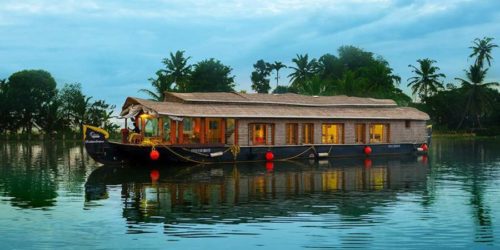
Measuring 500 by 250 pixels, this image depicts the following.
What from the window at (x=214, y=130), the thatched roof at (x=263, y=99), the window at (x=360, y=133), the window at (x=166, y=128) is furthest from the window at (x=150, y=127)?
the window at (x=360, y=133)

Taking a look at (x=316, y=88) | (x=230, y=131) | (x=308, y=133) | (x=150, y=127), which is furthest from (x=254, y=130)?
(x=316, y=88)

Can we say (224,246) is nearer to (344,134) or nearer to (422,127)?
(344,134)

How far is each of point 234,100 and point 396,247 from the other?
2182 centimetres

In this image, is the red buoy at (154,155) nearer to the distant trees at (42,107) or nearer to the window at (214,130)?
the window at (214,130)

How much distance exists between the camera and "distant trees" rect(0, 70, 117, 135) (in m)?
73.9

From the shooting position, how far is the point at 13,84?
78.2 metres

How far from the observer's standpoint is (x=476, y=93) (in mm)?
73188

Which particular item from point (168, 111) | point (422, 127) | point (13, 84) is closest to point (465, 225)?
point (168, 111)

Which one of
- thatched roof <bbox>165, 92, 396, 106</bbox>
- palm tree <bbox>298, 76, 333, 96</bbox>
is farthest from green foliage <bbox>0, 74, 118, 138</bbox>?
thatched roof <bbox>165, 92, 396, 106</bbox>

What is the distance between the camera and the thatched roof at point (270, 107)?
29312mm

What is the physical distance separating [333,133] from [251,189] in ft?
55.4

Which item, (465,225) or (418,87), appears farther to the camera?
(418,87)

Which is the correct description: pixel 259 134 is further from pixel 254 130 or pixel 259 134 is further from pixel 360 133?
pixel 360 133

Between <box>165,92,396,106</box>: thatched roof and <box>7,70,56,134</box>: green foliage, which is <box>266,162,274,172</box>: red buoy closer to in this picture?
<box>165,92,396,106</box>: thatched roof
